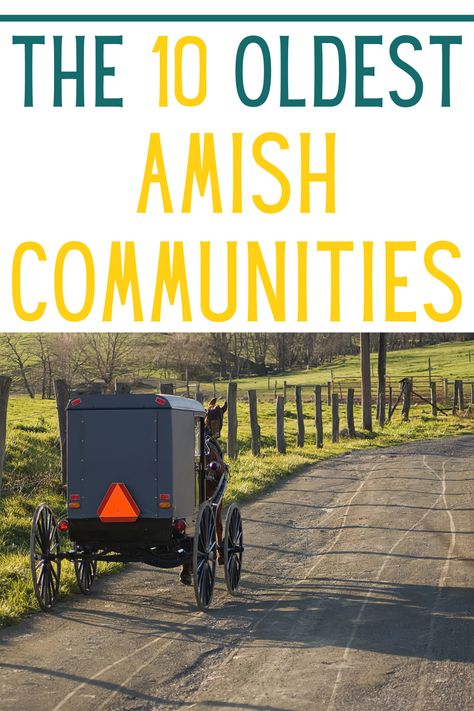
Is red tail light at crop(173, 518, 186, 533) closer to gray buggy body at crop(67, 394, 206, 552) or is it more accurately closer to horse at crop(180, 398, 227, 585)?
gray buggy body at crop(67, 394, 206, 552)

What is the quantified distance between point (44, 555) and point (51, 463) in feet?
33.9

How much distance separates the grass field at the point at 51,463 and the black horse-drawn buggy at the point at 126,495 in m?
0.82

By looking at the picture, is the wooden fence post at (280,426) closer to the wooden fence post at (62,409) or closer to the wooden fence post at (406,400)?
the wooden fence post at (62,409)

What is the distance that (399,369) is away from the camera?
103 meters

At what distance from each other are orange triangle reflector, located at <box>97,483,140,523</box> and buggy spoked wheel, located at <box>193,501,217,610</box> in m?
0.72

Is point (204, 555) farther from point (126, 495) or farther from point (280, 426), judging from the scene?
point (280, 426)

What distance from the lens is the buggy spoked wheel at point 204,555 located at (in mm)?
11109

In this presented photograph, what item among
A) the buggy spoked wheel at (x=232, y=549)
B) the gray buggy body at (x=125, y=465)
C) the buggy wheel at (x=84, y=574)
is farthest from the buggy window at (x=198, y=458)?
the buggy wheel at (x=84, y=574)

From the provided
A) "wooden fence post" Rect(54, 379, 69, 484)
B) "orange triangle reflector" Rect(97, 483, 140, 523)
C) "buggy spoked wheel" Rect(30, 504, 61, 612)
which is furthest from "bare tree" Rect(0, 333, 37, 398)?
"orange triangle reflector" Rect(97, 483, 140, 523)

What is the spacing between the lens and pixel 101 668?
29.8 feet

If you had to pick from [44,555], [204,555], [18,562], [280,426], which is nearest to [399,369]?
[280,426]

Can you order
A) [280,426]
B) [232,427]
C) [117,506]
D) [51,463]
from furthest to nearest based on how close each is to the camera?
1. [280,426]
2. [232,427]
3. [51,463]
4. [117,506]

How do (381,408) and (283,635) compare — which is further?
(381,408)

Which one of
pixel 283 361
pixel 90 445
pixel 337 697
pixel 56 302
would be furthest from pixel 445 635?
pixel 283 361
